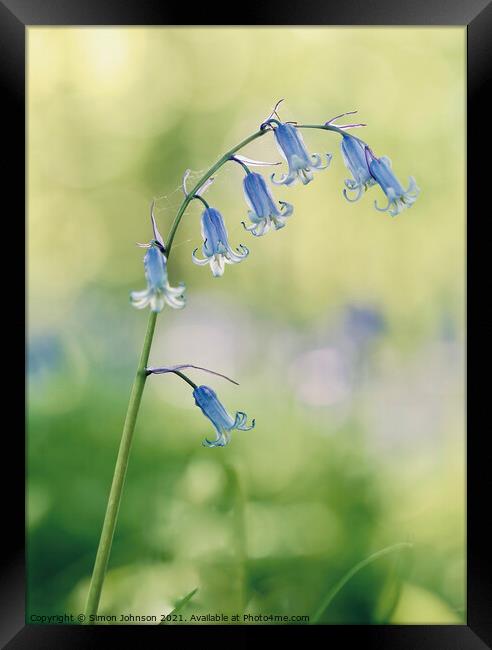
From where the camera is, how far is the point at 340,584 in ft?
7.06

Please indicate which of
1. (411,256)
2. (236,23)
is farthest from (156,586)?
(236,23)

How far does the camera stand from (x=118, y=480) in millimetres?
1960

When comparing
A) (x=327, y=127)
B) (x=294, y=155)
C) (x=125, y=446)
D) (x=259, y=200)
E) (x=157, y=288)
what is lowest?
(x=125, y=446)

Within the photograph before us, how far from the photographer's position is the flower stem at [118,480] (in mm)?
1901

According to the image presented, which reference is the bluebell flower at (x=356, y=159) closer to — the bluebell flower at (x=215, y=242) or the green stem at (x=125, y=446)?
the green stem at (x=125, y=446)

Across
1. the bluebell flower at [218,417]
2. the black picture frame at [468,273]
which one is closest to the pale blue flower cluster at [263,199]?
the bluebell flower at [218,417]

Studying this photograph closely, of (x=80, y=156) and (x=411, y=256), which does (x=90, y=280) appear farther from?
(x=411, y=256)

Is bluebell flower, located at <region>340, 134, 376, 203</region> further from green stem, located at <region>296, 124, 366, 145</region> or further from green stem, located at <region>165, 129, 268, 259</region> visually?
green stem, located at <region>165, 129, 268, 259</region>

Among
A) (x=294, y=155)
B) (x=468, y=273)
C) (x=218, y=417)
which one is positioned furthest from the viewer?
(x=468, y=273)

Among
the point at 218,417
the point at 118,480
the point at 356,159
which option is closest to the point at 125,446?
the point at 118,480

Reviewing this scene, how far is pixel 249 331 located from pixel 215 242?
0.35m

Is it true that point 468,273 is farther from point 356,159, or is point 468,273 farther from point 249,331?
point 249,331

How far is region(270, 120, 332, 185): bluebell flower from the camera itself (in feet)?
6.37

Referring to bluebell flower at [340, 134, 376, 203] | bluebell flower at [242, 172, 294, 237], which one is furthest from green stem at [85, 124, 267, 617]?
bluebell flower at [340, 134, 376, 203]
